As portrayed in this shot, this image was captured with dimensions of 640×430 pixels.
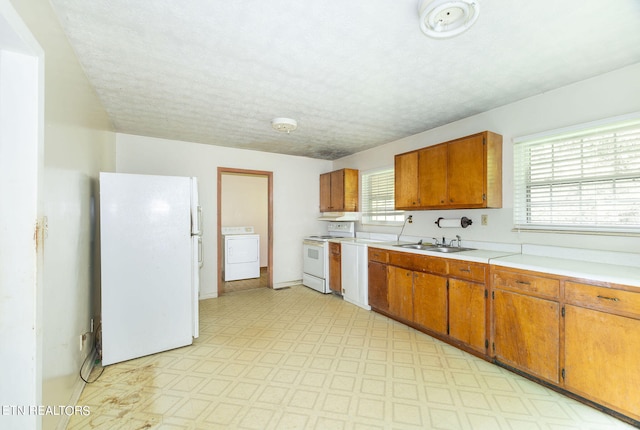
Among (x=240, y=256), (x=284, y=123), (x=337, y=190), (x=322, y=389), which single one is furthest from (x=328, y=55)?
(x=240, y=256)

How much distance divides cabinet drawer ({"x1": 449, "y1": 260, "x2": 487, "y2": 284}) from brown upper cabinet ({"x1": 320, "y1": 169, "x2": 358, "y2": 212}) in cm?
231

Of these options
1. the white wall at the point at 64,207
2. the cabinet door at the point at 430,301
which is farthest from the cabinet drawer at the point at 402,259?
the white wall at the point at 64,207

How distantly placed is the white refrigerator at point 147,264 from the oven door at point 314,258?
2.22 metres

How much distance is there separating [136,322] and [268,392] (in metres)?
1.42

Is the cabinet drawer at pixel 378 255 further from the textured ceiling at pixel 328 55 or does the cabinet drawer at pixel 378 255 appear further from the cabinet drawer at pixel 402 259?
the textured ceiling at pixel 328 55

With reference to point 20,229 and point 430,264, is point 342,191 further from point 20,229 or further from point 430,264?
point 20,229

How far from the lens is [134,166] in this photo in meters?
3.90

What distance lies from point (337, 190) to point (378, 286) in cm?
197

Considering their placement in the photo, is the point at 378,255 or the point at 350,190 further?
the point at 350,190

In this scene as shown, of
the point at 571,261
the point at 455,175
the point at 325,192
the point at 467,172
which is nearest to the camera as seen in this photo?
the point at 571,261

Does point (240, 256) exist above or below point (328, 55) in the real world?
below

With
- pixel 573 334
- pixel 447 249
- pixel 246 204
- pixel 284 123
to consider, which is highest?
pixel 284 123

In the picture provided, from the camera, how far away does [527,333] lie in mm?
2131

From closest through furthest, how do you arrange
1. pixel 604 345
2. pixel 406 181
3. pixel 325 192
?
1. pixel 604 345
2. pixel 406 181
3. pixel 325 192
